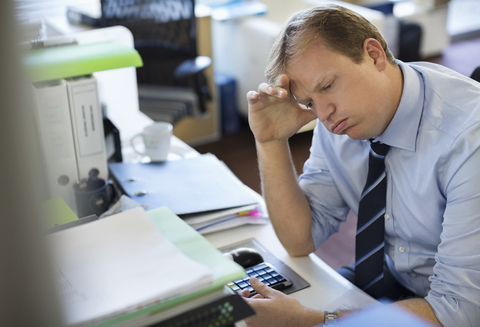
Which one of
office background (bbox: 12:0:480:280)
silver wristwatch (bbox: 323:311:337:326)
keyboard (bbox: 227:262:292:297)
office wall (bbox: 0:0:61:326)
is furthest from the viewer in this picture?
office background (bbox: 12:0:480:280)

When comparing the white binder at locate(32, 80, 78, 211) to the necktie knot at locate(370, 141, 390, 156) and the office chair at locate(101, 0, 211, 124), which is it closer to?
the necktie knot at locate(370, 141, 390, 156)

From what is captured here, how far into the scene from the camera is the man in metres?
0.93

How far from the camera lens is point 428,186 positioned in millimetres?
1037

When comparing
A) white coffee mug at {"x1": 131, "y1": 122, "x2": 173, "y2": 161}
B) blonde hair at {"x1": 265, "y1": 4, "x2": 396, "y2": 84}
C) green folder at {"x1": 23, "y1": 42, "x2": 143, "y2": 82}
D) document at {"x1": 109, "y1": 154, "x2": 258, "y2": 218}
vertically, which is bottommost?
document at {"x1": 109, "y1": 154, "x2": 258, "y2": 218}

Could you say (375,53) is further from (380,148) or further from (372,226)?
(372,226)

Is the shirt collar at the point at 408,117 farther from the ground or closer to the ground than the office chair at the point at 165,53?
farther from the ground

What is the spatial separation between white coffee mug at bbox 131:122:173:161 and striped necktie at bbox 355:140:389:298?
659 millimetres

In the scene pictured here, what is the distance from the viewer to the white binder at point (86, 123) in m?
1.27

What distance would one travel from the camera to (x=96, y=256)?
65cm

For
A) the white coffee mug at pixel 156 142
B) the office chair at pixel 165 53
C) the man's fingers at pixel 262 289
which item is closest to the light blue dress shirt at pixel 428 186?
the man's fingers at pixel 262 289

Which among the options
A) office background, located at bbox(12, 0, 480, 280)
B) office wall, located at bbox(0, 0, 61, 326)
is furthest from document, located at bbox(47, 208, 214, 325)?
office background, located at bbox(12, 0, 480, 280)

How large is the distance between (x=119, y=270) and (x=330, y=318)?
469 mm

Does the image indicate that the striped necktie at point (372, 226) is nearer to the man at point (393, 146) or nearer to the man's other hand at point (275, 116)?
the man at point (393, 146)

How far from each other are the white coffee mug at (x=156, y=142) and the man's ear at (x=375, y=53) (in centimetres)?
70
